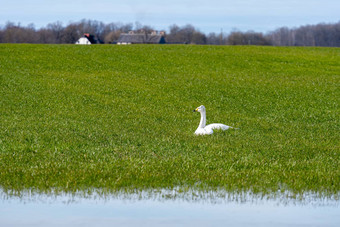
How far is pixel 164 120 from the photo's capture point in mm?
27062

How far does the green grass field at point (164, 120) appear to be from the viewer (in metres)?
13.6

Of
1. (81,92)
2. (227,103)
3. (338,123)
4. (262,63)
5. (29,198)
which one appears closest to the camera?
(29,198)

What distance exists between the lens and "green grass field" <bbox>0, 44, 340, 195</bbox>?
13578 mm

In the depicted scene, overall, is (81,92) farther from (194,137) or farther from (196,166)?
(196,166)

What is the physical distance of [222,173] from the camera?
547 inches

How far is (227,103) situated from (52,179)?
22451 mm

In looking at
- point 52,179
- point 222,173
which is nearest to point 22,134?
point 52,179

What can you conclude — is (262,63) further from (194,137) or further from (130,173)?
(130,173)

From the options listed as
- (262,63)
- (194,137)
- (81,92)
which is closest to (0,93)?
(81,92)

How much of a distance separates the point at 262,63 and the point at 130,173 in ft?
148

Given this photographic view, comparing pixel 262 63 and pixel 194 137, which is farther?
pixel 262 63

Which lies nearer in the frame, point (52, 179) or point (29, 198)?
point (29, 198)

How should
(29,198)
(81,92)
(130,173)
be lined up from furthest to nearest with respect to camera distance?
(81,92)
(130,173)
(29,198)

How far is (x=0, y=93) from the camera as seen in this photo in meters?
35.2
